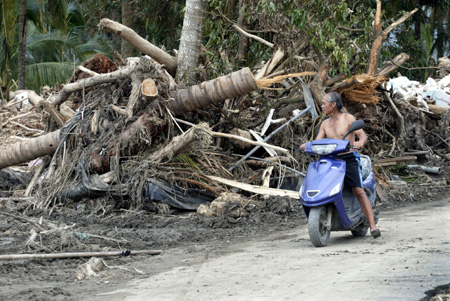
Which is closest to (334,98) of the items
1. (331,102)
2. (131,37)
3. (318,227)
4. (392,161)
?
(331,102)

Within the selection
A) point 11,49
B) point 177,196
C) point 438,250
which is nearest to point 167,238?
point 177,196

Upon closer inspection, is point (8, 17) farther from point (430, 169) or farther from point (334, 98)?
point (334, 98)

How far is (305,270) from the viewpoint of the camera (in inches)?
211

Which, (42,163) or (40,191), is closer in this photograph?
(40,191)

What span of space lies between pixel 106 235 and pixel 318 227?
275 cm

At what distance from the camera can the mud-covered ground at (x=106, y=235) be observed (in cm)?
548

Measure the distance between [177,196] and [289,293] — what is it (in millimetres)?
5398

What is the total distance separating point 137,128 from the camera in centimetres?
998

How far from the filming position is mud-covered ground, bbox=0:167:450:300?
5.48 meters

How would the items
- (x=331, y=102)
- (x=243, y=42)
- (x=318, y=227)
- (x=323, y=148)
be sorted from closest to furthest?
1. (x=318, y=227)
2. (x=323, y=148)
3. (x=331, y=102)
4. (x=243, y=42)

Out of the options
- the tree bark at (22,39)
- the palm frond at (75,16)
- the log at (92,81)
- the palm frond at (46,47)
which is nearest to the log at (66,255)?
the log at (92,81)

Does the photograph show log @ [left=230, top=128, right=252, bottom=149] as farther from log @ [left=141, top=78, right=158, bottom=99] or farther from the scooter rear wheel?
the scooter rear wheel

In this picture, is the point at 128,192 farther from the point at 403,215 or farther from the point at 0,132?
the point at 0,132

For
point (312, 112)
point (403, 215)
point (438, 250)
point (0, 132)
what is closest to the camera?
point (438, 250)
